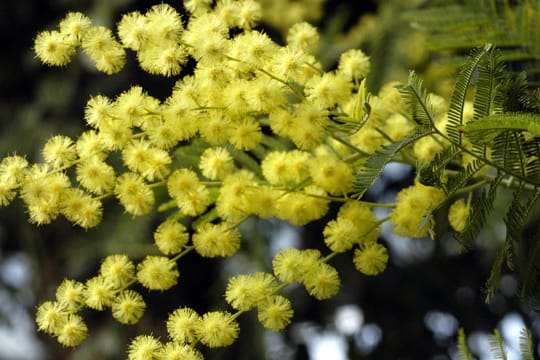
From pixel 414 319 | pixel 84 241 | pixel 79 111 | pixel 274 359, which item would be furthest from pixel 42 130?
pixel 414 319

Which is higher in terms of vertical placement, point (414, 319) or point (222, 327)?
point (222, 327)

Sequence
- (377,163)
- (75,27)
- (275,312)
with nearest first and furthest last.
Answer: (377,163), (275,312), (75,27)

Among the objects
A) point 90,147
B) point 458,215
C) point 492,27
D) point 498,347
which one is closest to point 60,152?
point 90,147

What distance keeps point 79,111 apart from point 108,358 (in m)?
1.05

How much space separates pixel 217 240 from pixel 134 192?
148 millimetres

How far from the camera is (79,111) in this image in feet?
11.3

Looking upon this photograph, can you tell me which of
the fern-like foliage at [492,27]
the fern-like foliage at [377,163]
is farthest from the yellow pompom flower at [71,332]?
the fern-like foliage at [492,27]

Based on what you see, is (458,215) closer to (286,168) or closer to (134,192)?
(286,168)

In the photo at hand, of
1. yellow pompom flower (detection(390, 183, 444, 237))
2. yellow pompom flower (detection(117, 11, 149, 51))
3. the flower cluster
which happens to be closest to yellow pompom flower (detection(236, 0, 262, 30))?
the flower cluster

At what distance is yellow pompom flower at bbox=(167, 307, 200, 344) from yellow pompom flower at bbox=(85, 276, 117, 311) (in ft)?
0.45

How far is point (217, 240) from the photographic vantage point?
1.27 meters

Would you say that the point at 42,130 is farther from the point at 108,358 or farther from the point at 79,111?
the point at 108,358

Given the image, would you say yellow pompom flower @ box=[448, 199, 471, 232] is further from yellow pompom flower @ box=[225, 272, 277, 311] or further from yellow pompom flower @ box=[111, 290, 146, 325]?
yellow pompom flower @ box=[111, 290, 146, 325]

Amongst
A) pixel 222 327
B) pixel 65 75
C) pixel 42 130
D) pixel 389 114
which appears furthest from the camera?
pixel 65 75
